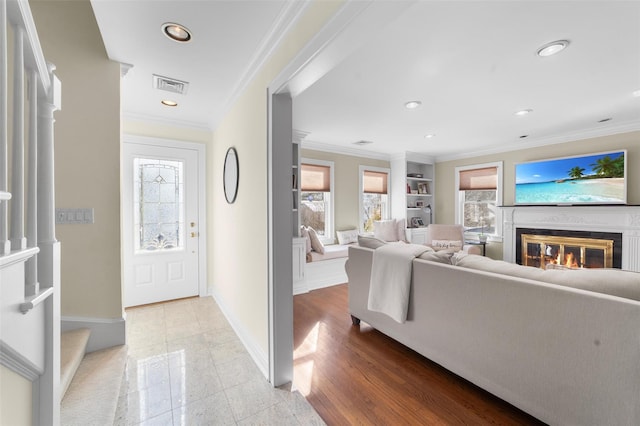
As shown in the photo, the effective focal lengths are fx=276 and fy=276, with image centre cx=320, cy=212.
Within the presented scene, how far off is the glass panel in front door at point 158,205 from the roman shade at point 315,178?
6.41ft

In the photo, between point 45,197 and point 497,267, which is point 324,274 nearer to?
point 497,267

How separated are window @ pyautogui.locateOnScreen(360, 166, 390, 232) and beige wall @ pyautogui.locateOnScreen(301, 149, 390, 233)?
5.2 inches

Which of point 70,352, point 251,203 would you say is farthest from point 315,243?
point 70,352

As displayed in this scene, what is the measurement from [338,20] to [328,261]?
3558mm

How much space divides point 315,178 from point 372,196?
4.83ft

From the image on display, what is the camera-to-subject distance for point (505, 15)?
1.68 meters

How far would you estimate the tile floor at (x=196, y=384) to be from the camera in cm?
166

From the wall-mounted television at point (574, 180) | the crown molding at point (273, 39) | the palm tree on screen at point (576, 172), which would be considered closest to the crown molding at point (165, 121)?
the crown molding at point (273, 39)

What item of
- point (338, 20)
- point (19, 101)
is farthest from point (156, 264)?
point (338, 20)

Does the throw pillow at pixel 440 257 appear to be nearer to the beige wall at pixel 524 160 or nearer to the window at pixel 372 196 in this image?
the window at pixel 372 196

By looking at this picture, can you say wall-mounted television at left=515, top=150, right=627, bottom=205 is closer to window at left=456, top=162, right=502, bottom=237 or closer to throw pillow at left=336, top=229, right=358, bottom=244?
window at left=456, top=162, right=502, bottom=237

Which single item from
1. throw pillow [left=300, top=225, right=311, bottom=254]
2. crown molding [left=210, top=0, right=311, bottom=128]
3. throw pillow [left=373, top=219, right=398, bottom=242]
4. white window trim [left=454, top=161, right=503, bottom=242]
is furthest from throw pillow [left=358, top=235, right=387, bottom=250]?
white window trim [left=454, top=161, right=503, bottom=242]

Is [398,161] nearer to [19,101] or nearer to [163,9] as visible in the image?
[163,9]

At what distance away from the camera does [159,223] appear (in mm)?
3510
